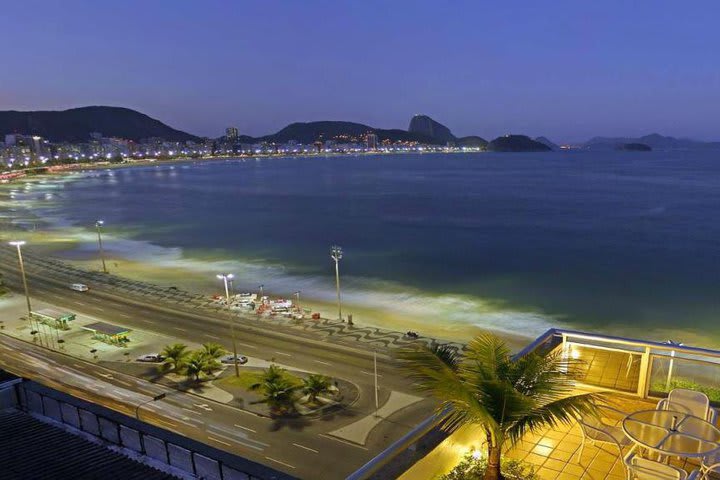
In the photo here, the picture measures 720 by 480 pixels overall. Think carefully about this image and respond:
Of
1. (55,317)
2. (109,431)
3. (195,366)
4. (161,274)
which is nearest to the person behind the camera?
(109,431)

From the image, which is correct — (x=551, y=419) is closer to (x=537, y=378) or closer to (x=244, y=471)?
(x=537, y=378)

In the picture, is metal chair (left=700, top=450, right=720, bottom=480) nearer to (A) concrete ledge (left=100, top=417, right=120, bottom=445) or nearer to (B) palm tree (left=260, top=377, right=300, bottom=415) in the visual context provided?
(A) concrete ledge (left=100, top=417, right=120, bottom=445)

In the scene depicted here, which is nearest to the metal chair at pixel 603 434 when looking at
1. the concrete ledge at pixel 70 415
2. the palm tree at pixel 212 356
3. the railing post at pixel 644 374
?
the railing post at pixel 644 374

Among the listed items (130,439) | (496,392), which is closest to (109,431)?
(130,439)

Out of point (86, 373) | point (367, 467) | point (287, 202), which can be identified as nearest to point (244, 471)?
point (367, 467)

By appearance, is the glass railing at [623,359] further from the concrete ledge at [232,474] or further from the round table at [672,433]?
the concrete ledge at [232,474]

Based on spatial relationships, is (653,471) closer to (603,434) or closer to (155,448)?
(603,434)
